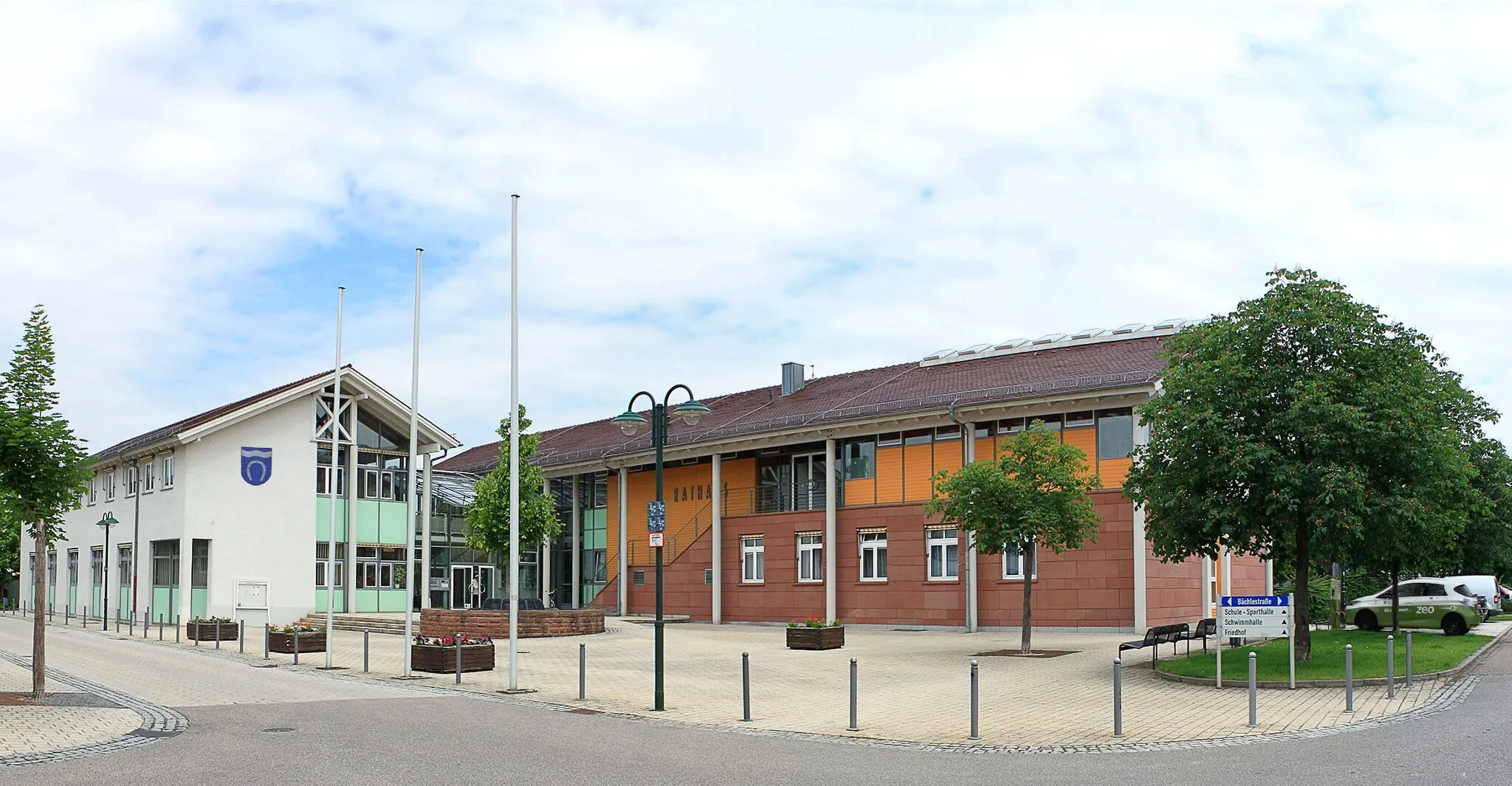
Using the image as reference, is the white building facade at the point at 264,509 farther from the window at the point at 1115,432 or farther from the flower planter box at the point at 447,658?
the window at the point at 1115,432

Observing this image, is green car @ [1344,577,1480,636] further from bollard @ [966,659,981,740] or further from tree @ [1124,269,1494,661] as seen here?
bollard @ [966,659,981,740]

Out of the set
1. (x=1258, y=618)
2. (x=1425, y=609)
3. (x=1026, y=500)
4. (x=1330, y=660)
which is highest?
(x=1026, y=500)

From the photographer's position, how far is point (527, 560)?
50094mm

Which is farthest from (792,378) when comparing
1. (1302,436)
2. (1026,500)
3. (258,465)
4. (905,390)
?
(1302,436)

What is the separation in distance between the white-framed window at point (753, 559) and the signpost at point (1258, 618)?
22.5 metres

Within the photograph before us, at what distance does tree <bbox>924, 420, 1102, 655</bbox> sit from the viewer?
26.3m

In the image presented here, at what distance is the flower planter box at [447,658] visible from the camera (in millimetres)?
22641

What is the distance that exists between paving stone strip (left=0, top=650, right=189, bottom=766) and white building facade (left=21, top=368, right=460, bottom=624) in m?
19.5

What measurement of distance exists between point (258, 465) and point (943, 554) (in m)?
21.4

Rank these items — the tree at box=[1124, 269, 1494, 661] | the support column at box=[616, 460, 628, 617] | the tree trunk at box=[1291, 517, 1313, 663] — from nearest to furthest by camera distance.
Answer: the tree at box=[1124, 269, 1494, 661] < the tree trunk at box=[1291, 517, 1313, 663] < the support column at box=[616, 460, 628, 617]

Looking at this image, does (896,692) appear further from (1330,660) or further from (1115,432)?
(1115,432)

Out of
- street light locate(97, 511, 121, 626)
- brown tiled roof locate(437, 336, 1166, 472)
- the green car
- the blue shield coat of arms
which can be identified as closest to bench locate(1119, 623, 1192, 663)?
brown tiled roof locate(437, 336, 1166, 472)

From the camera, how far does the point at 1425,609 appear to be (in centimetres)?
3316

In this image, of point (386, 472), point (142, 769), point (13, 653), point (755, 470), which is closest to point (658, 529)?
point (142, 769)
